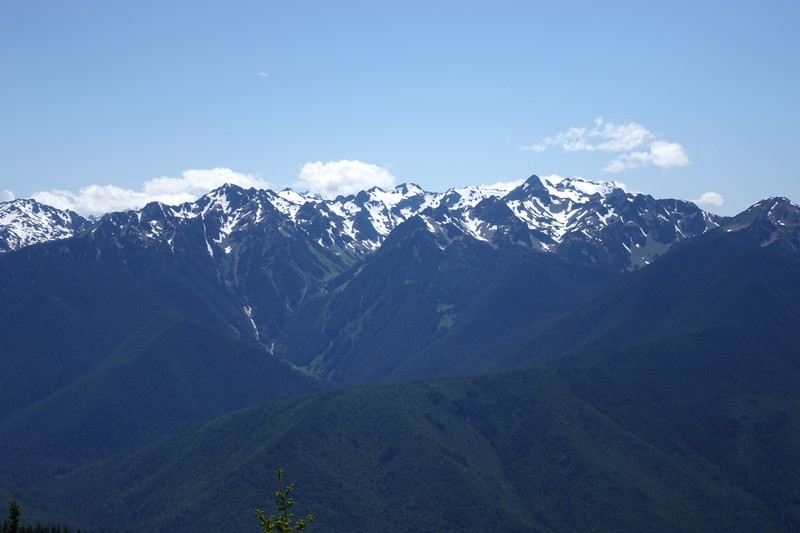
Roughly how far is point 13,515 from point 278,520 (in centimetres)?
3238

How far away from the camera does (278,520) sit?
6512cm

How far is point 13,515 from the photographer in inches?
3250

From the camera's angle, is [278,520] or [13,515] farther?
[13,515]
